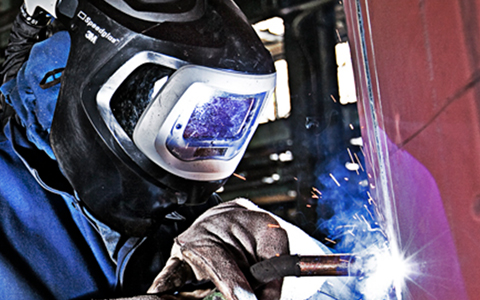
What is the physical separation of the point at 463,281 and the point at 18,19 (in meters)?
1.30

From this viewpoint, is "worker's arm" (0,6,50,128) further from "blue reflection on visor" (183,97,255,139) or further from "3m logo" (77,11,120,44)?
"blue reflection on visor" (183,97,255,139)

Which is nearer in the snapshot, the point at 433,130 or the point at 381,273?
the point at 433,130

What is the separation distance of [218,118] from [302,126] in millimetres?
368

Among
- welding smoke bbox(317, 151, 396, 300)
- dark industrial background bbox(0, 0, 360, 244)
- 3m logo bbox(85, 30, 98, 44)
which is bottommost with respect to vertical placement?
welding smoke bbox(317, 151, 396, 300)

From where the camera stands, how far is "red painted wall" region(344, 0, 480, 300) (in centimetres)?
28

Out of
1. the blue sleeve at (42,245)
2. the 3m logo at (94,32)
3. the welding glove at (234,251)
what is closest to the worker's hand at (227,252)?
the welding glove at (234,251)

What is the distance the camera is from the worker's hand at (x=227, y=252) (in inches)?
35.3

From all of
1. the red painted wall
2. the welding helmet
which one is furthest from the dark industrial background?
the red painted wall

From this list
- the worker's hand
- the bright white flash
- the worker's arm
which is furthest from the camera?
the worker's arm

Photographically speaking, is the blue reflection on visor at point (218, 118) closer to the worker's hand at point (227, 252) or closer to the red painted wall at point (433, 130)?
the worker's hand at point (227, 252)

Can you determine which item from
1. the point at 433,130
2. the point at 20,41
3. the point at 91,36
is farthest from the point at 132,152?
the point at 433,130

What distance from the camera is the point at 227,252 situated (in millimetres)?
984

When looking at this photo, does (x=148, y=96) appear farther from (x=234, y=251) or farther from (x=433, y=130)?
(x=433, y=130)

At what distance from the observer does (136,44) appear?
0.92 meters
